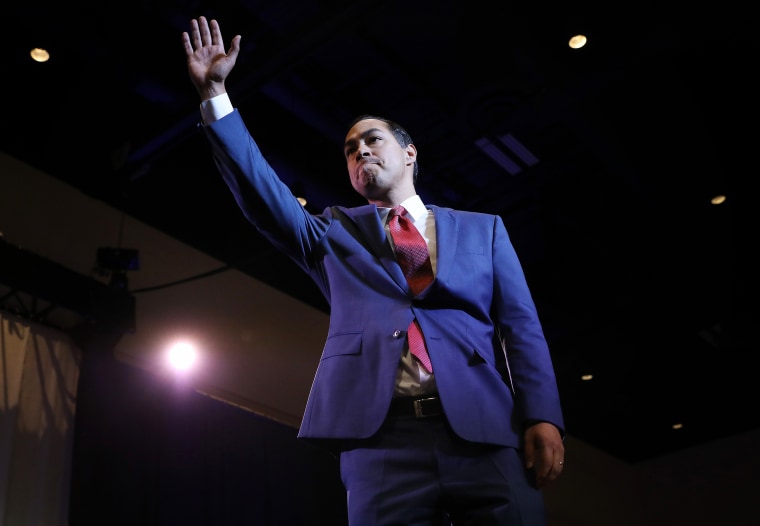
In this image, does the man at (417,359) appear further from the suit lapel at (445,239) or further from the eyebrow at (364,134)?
the eyebrow at (364,134)

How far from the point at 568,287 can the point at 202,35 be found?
4.80 metres

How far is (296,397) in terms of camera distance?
→ 6109mm

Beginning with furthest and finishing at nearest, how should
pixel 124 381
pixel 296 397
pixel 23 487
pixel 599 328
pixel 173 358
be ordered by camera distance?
1. pixel 599 328
2. pixel 296 397
3. pixel 173 358
4. pixel 124 381
5. pixel 23 487

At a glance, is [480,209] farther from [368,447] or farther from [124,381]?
[368,447]

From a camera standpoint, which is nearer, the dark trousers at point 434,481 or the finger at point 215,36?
the dark trousers at point 434,481

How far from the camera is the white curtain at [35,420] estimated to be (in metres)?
4.15

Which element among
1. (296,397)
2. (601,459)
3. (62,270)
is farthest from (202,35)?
(601,459)

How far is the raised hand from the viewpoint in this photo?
5.18ft

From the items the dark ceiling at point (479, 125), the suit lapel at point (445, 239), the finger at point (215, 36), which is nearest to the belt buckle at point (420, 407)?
the suit lapel at point (445, 239)

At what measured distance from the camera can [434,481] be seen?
1.38m

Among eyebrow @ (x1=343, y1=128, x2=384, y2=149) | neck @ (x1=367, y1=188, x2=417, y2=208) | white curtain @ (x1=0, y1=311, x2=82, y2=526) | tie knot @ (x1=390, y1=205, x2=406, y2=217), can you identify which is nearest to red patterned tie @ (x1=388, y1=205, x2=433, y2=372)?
tie knot @ (x1=390, y1=205, x2=406, y2=217)

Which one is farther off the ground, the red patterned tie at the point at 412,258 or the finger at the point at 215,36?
the finger at the point at 215,36

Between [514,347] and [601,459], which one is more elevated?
[601,459]

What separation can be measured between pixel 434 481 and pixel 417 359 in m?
0.21
